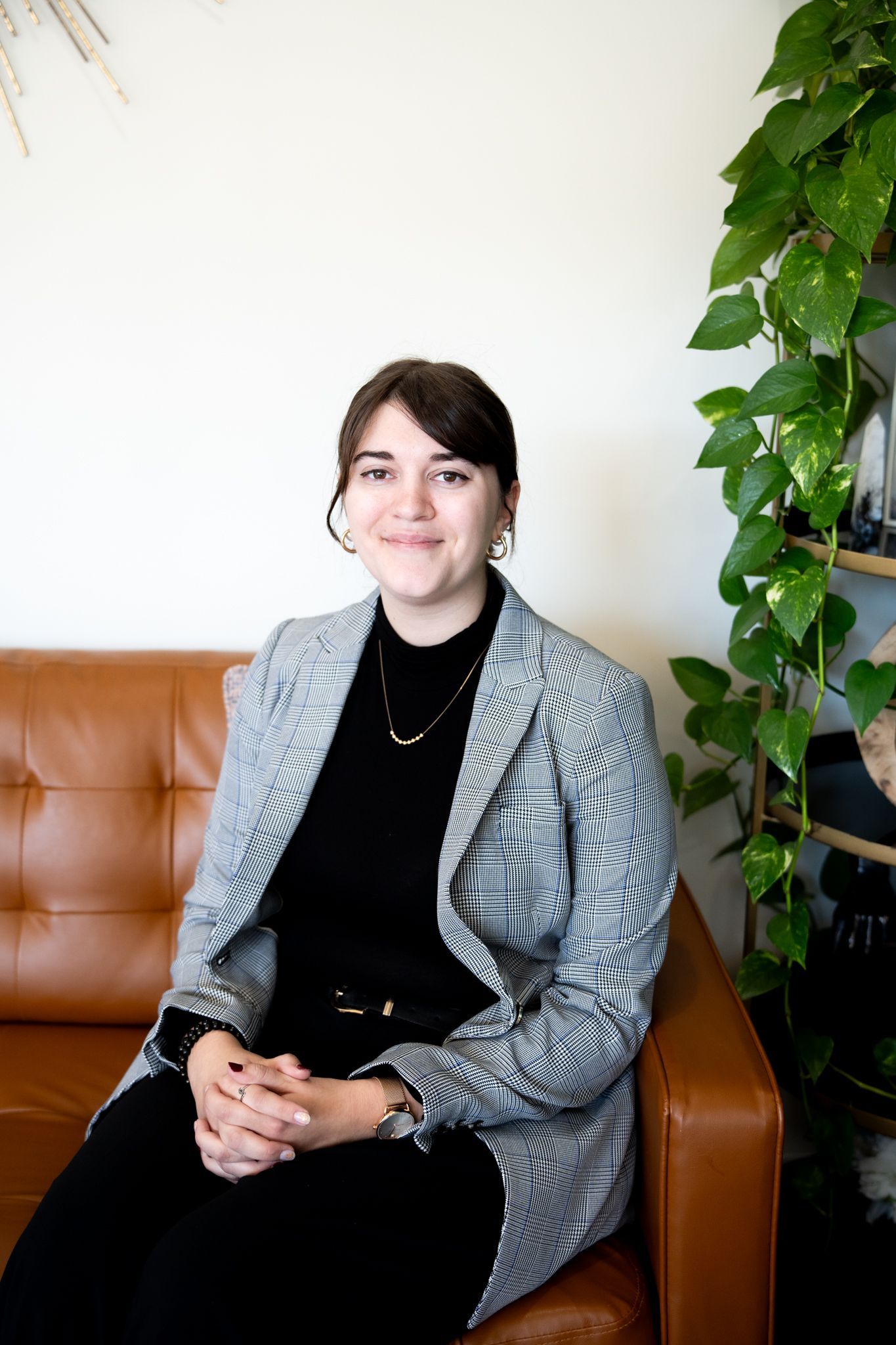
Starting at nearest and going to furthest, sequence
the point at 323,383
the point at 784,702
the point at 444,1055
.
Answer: the point at 444,1055
the point at 784,702
the point at 323,383

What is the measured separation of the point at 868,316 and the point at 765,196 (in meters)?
0.21

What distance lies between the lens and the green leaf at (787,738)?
4.72 ft

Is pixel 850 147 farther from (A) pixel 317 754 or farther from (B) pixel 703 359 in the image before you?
(A) pixel 317 754

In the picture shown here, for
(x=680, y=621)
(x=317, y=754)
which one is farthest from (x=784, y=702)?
(x=317, y=754)

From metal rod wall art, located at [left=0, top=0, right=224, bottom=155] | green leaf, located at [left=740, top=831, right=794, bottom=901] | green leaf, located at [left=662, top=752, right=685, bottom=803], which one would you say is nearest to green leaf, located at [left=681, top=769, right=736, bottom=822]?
green leaf, located at [left=662, top=752, right=685, bottom=803]

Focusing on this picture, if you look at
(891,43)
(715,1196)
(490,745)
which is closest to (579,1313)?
(715,1196)

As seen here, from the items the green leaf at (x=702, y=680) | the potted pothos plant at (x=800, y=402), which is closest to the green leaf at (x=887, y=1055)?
the potted pothos plant at (x=800, y=402)

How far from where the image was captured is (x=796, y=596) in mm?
1392

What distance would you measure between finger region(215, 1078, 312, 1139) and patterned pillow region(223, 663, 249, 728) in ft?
2.16

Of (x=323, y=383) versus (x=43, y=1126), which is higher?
(x=323, y=383)

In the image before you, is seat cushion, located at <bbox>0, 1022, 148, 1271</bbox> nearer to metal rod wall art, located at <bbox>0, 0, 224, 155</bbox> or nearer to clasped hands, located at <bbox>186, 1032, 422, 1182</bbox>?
clasped hands, located at <bbox>186, 1032, 422, 1182</bbox>

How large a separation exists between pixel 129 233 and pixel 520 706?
3.57 feet

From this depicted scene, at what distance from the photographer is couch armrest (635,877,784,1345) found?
3.56 feet

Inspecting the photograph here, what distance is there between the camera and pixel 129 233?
177 centimetres
